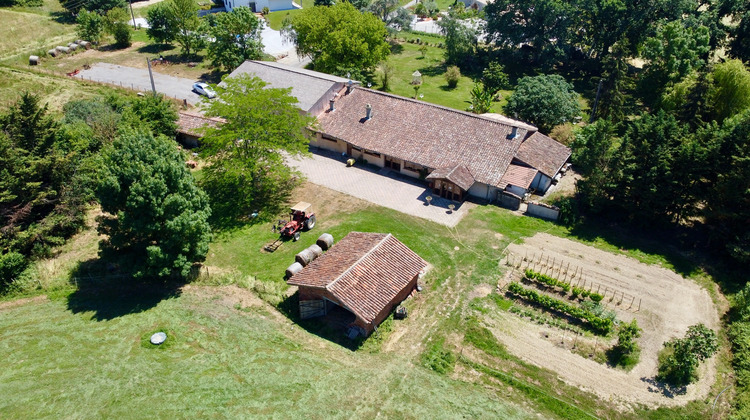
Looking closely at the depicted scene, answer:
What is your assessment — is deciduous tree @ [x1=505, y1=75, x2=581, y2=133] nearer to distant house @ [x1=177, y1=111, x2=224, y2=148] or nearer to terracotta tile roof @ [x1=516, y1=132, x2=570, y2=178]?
terracotta tile roof @ [x1=516, y1=132, x2=570, y2=178]

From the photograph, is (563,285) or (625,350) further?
(563,285)

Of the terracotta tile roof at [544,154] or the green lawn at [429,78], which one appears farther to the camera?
the green lawn at [429,78]

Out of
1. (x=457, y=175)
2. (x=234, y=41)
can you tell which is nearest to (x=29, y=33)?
(x=234, y=41)

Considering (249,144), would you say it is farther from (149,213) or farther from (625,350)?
(625,350)

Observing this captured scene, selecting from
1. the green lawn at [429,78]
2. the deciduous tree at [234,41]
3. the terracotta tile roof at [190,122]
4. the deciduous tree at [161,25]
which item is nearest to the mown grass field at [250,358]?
the terracotta tile roof at [190,122]

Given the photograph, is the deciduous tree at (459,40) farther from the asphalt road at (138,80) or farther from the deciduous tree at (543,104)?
the asphalt road at (138,80)

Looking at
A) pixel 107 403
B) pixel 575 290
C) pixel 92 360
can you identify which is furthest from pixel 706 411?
pixel 92 360
